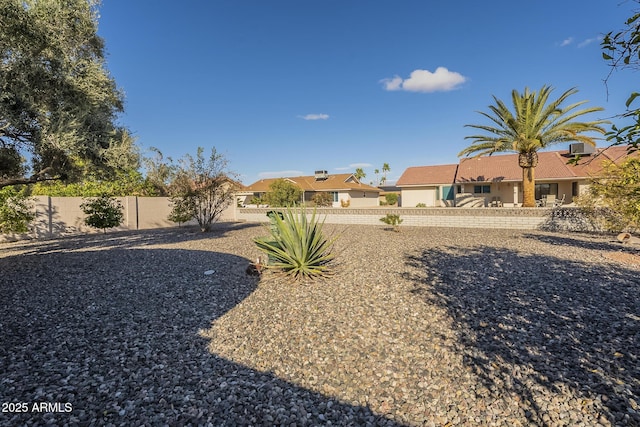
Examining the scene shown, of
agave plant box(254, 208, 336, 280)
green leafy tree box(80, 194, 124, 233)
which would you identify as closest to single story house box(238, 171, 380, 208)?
green leafy tree box(80, 194, 124, 233)

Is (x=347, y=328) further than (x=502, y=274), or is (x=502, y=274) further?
(x=502, y=274)

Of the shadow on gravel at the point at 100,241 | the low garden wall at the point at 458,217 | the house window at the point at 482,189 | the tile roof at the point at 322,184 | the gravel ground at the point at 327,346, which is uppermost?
the tile roof at the point at 322,184

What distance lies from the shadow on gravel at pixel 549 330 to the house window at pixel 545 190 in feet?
75.1

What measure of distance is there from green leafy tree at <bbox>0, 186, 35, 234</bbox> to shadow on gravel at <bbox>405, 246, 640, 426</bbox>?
15108 millimetres

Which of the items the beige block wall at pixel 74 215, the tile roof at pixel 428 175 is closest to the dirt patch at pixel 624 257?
the beige block wall at pixel 74 215

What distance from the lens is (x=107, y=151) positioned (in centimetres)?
813

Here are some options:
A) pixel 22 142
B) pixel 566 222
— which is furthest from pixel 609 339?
pixel 566 222

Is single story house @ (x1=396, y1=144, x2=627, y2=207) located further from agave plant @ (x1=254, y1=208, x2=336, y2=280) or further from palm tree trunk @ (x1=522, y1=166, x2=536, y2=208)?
agave plant @ (x1=254, y1=208, x2=336, y2=280)

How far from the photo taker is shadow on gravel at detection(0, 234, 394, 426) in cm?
272

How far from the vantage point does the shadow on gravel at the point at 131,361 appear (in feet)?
8.92

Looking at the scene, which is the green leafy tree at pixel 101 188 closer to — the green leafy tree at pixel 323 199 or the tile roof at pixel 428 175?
the green leafy tree at pixel 323 199

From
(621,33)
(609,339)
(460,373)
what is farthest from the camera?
(609,339)

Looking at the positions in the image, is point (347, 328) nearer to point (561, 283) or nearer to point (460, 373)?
point (460, 373)

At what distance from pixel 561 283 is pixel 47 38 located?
38.5 feet
